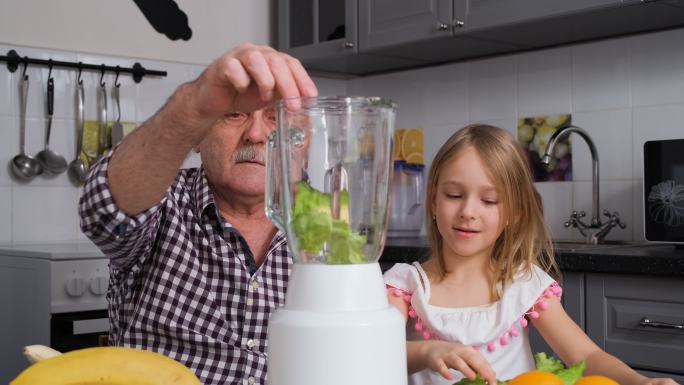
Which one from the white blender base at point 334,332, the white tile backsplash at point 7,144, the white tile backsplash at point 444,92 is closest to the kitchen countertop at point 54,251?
the white tile backsplash at point 7,144

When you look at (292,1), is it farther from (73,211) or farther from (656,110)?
(656,110)

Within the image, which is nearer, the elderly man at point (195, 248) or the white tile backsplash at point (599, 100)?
the elderly man at point (195, 248)

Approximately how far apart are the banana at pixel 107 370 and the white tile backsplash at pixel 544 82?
2258mm

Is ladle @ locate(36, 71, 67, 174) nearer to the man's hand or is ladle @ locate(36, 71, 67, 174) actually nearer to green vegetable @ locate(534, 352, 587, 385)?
the man's hand

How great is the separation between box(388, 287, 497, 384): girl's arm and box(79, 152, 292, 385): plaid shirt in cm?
39

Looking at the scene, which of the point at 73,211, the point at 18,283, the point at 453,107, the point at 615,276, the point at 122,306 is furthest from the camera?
the point at 453,107

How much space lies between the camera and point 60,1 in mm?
2857

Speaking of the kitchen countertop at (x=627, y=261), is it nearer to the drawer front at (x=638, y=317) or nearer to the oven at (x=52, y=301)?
the drawer front at (x=638, y=317)

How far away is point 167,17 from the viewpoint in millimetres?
3090

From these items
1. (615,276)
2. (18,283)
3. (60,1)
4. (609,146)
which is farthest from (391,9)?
(18,283)

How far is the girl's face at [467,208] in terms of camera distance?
1.38 meters

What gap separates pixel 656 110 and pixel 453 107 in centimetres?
77

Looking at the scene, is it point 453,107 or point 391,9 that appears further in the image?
point 453,107

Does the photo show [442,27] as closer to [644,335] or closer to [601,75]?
[601,75]
